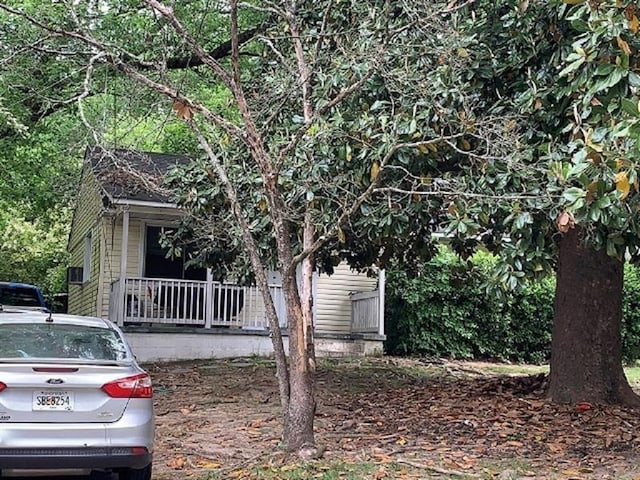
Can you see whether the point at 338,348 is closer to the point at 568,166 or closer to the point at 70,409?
the point at 568,166

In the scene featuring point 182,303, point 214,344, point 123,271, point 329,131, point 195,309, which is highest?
point 329,131

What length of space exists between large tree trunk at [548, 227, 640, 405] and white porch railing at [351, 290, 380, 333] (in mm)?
7657

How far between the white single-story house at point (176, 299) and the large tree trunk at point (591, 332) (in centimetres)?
725

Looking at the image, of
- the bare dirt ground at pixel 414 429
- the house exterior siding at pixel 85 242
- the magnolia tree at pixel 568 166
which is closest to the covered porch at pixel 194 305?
the house exterior siding at pixel 85 242

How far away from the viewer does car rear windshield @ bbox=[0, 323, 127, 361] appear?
229 inches

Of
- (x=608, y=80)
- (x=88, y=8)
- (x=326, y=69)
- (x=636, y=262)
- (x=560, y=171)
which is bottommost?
(x=636, y=262)

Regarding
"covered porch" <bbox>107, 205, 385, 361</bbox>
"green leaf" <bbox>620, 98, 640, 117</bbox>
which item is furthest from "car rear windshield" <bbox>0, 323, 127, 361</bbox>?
"covered porch" <bbox>107, 205, 385, 361</bbox>

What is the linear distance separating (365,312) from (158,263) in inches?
193

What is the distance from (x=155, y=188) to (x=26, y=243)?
73.4 ft

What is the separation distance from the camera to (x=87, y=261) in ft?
66.2

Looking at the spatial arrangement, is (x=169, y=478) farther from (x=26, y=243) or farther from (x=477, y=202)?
(x=26, y=243)

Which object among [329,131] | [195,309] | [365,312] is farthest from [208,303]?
[329,131]

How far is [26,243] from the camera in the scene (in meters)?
29.3

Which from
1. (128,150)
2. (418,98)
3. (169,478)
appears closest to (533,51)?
(418,98)
